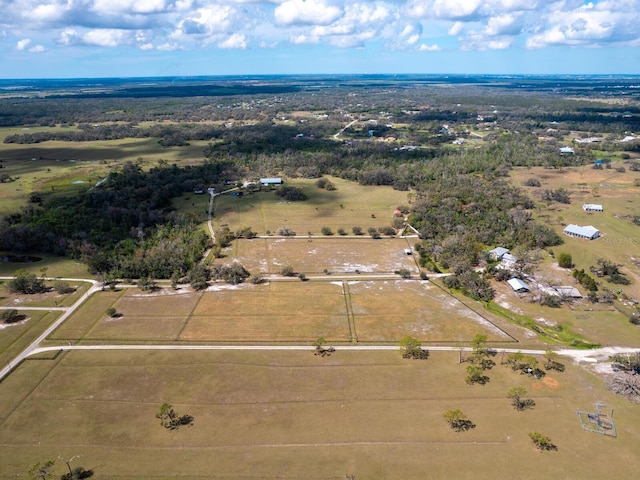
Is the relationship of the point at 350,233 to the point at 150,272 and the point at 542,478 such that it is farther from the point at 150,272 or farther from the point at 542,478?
the point at 542,478

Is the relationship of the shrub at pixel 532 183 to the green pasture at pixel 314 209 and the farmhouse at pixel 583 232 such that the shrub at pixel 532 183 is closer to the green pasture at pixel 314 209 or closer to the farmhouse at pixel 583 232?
the green pasture at pixel 314 209

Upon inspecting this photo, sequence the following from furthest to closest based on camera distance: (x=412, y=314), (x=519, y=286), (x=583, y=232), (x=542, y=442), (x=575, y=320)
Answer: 1. (x=583, y=232)
2. (x=519, y=286)
3. (x=412, y=314)
4. (x=575, y=320)
5. (x=542, y=442)

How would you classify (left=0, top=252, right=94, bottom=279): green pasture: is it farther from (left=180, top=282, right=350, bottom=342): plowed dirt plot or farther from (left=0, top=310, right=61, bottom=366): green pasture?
(left=180, top=282, right=350, bottom=342): plowed dirt plot

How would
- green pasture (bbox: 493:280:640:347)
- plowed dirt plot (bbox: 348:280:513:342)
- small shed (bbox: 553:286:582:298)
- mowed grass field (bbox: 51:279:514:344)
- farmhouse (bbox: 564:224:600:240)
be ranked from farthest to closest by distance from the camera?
1. farmhouse (bbox: 564:224:600:240)
2. small shed (bbox: 553:286:582:298)
3. plowed dirt plot (bbox: 348:280:513:342)
4. mowed grass field (bbox: 51:279:514:344)
5. green pasture (bbox: 493:280:640:347)

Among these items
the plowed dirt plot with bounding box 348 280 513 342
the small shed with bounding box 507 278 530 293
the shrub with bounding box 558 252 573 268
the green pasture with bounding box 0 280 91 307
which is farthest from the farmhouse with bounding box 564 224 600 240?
the green pasture with bounding box 0 280 91 307

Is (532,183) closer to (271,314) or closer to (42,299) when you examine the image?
(271,314)

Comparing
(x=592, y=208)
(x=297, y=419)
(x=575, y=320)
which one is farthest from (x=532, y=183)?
(x=297, y=419)

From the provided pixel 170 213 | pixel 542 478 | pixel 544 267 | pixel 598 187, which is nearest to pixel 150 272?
pixel 170 213
